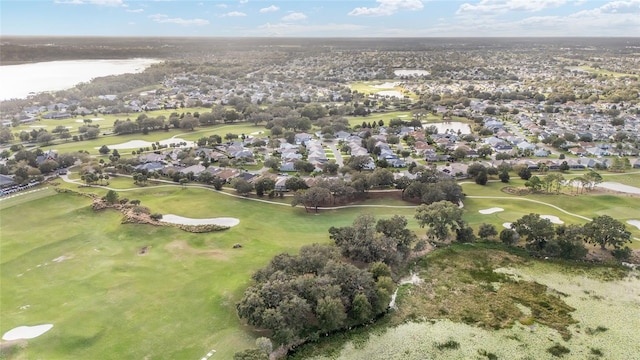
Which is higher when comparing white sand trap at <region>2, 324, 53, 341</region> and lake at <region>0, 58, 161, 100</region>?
lake at <region>0, 58, 161, 100</region>

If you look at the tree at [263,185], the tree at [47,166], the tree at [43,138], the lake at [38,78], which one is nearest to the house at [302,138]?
the tree at [263,185]

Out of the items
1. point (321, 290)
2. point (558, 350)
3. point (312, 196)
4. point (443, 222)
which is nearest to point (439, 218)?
point (443, 222)

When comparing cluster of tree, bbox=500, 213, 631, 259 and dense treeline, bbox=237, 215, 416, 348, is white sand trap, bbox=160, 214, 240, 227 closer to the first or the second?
dense treeline, bbox=237, 215, 416, 348

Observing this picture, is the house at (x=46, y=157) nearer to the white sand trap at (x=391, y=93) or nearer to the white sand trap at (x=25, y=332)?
the white sand trap at (x=25, y=332)

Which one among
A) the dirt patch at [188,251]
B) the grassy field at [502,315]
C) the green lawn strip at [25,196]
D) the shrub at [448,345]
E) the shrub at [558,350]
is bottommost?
→ the shrub at [558,350]

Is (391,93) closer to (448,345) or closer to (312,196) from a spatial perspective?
(312,196)

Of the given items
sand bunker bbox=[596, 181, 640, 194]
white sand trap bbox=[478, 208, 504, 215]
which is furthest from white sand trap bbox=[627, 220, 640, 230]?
white sand trap bbox=[478, 208, 504, 215]
